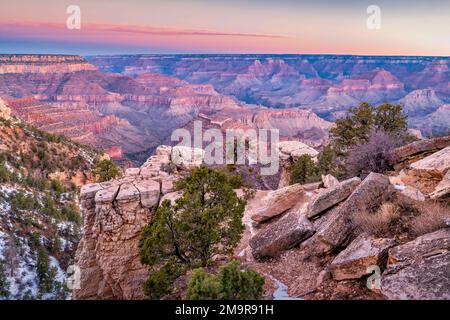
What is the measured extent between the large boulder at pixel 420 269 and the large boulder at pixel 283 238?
3.74 m

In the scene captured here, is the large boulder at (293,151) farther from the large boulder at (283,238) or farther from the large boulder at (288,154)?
the large boulder at (283,238)

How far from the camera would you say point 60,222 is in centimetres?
3331

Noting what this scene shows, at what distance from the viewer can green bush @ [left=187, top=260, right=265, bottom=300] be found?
6754 mm

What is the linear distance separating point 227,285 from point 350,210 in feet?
15.8

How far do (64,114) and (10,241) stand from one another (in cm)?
13522

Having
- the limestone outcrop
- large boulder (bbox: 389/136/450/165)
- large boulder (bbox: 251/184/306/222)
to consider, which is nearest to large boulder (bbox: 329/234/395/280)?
large boulder (bbox: 251/184/306/222)

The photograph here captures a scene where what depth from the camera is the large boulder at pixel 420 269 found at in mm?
6559

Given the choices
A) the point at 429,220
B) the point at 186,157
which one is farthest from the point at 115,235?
the point at 186,157

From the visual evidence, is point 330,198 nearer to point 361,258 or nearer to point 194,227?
point 361,258

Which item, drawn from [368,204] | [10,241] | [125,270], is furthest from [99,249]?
[10,241]

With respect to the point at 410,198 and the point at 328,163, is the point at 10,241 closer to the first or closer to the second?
the point at 328,163

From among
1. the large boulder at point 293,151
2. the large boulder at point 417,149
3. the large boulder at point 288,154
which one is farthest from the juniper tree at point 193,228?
the large boulder at point 293,151

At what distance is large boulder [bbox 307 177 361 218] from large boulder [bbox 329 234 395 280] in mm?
3376
